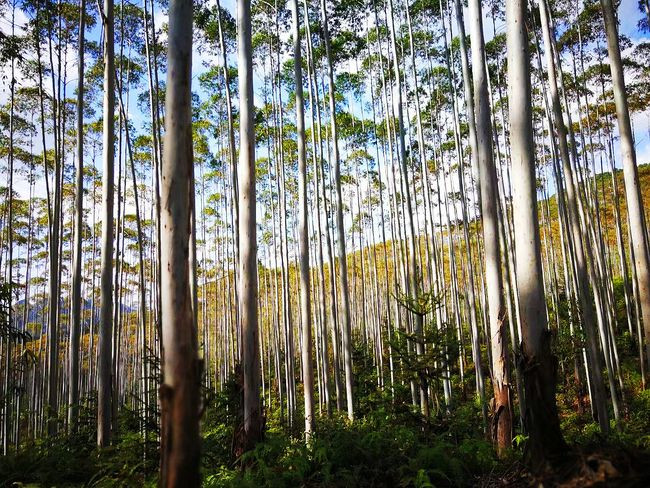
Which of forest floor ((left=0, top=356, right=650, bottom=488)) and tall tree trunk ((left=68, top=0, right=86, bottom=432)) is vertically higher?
tall tree trunk ((left=68, top=0, right=86, bottom=432))

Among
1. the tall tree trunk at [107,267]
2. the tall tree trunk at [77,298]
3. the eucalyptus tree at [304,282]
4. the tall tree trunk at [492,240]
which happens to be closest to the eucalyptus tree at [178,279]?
the tall tree trunk at [492,240]

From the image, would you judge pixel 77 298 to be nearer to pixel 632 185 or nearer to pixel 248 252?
pixel 248 252

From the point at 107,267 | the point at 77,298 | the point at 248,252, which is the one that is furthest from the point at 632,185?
the point at 77,298

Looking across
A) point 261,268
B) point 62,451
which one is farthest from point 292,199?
point 62,451

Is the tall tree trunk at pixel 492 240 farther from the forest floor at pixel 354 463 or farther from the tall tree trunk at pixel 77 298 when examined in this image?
the tall tree trunk at pixel 77 298

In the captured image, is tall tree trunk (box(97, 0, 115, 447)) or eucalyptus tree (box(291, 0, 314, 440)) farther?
eucalyptus tree (box(291, 0, 314, 440))

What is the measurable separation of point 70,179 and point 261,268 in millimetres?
12119

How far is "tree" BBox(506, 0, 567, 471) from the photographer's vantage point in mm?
2660

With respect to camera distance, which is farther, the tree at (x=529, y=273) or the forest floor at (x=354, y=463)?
the tree at (x=529, y=273)

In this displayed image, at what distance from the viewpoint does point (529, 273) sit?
309 centimetres

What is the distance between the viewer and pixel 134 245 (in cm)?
2503

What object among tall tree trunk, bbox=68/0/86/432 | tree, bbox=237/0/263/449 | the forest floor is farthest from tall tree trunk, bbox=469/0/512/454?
tall tree trunk, bbox=68/0/86/432

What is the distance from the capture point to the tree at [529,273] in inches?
105

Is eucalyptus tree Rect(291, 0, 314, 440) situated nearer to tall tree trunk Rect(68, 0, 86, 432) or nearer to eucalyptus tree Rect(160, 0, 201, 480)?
tall tree trunk Rect(68, 0, 86, 432)
